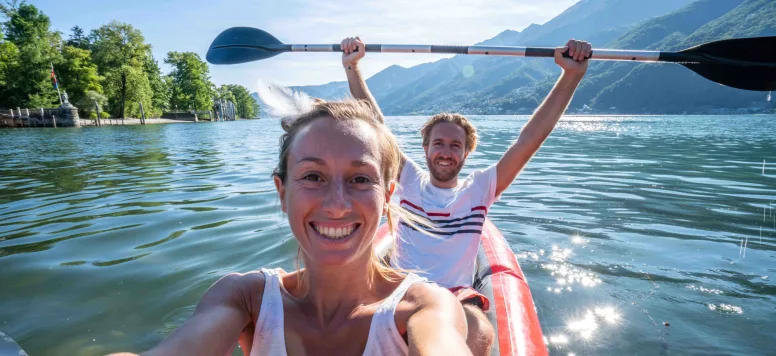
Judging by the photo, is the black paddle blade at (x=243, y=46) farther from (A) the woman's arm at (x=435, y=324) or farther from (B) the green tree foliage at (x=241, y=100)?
(B) the green tree foliage at (x=241, y=100)

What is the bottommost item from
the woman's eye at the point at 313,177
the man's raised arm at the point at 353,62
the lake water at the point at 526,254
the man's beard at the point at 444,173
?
the lake water at the point at 526,254

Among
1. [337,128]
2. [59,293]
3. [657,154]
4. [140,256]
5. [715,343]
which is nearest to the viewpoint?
[337,128]

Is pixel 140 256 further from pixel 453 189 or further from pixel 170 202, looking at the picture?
pixel 453 189

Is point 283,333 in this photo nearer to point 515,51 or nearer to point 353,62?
point 353,62

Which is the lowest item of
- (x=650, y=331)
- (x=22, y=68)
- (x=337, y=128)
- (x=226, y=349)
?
(x=650, y=331)

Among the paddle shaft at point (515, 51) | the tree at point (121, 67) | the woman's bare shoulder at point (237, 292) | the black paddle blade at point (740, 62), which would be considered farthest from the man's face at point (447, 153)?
the tree at point (121, 67)

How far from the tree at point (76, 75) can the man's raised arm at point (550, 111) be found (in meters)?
64.7

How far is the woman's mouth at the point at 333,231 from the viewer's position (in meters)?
1.78

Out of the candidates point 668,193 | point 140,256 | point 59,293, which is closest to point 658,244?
point 668,193

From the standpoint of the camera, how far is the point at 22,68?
4919cm

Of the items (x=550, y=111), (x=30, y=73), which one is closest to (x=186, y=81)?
(x=30, y=73)

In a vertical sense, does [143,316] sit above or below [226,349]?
below

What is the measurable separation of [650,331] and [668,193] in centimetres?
649

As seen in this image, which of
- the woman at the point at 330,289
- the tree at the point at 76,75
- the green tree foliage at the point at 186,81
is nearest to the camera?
the woman at the point at 330,289
